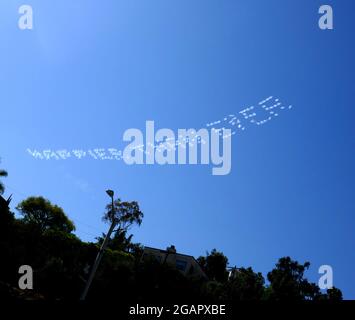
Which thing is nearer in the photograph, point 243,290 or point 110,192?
point 110,192

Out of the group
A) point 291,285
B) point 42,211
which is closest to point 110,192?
point 291,285

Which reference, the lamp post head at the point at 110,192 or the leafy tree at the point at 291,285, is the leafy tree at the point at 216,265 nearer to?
the leafy tree at the point at 291,285

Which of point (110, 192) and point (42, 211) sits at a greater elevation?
point (42, 211)

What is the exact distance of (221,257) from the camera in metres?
71.8

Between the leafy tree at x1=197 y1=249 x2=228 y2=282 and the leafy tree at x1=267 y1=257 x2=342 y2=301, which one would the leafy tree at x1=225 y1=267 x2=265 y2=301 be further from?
the leafy tree at x1=197 y1=249 x2=228 y2=282

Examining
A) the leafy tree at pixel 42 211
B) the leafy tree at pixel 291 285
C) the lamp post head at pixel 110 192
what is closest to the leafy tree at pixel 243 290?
the leafy tree at pixel 291 285

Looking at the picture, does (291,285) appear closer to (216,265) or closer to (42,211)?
(216,265)

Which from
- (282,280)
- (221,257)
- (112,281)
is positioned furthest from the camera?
(221,257)

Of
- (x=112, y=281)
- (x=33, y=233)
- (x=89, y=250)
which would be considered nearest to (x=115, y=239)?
(x=89, y=250)


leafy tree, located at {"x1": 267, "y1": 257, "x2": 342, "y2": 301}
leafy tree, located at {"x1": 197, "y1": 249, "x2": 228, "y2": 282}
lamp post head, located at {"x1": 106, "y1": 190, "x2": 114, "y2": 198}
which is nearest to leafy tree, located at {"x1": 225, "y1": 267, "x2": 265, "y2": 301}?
leafy tree, located at {"x1": 267, "y1": 257, "x2": 342, "y2": 301}
